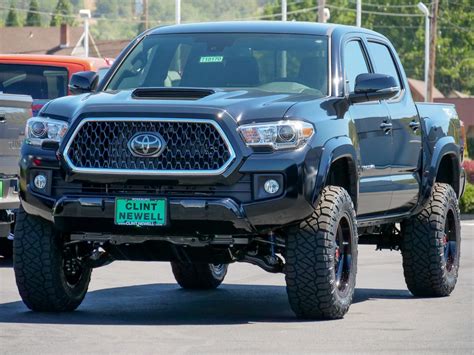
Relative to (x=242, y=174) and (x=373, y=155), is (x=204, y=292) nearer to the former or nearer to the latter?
(x=373, y=155)

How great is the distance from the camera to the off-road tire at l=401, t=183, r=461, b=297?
38.8 feet

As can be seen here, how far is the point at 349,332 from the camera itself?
928 centimetres

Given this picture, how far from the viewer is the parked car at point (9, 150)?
1386cm

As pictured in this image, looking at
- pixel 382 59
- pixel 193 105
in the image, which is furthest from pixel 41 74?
pixel 193 105

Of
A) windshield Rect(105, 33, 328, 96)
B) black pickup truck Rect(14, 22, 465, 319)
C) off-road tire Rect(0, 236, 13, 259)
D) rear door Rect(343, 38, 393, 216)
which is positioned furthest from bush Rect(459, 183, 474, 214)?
windshield Rect(105, 33, 328, 96)

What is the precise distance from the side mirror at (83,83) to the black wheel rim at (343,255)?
6.87ft

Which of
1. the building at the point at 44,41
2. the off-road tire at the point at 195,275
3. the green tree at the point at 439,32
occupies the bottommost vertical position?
the green tree at the point at 439,32

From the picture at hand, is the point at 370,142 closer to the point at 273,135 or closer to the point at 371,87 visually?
the point at 371,87

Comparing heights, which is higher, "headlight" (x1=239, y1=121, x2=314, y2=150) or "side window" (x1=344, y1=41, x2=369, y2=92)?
"side window" (x1=344, y1=41, x2=369, y2=92)

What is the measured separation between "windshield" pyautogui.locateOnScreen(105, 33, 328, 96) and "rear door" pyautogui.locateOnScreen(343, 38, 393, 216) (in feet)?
1.01

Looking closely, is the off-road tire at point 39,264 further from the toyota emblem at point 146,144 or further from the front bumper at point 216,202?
the toyota emblem at point 146,144

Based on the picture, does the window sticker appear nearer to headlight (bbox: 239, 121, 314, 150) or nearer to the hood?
the hood

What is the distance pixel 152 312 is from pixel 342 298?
1.36 m

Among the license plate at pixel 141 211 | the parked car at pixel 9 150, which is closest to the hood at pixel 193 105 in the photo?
the license plate at pixel 141 211
